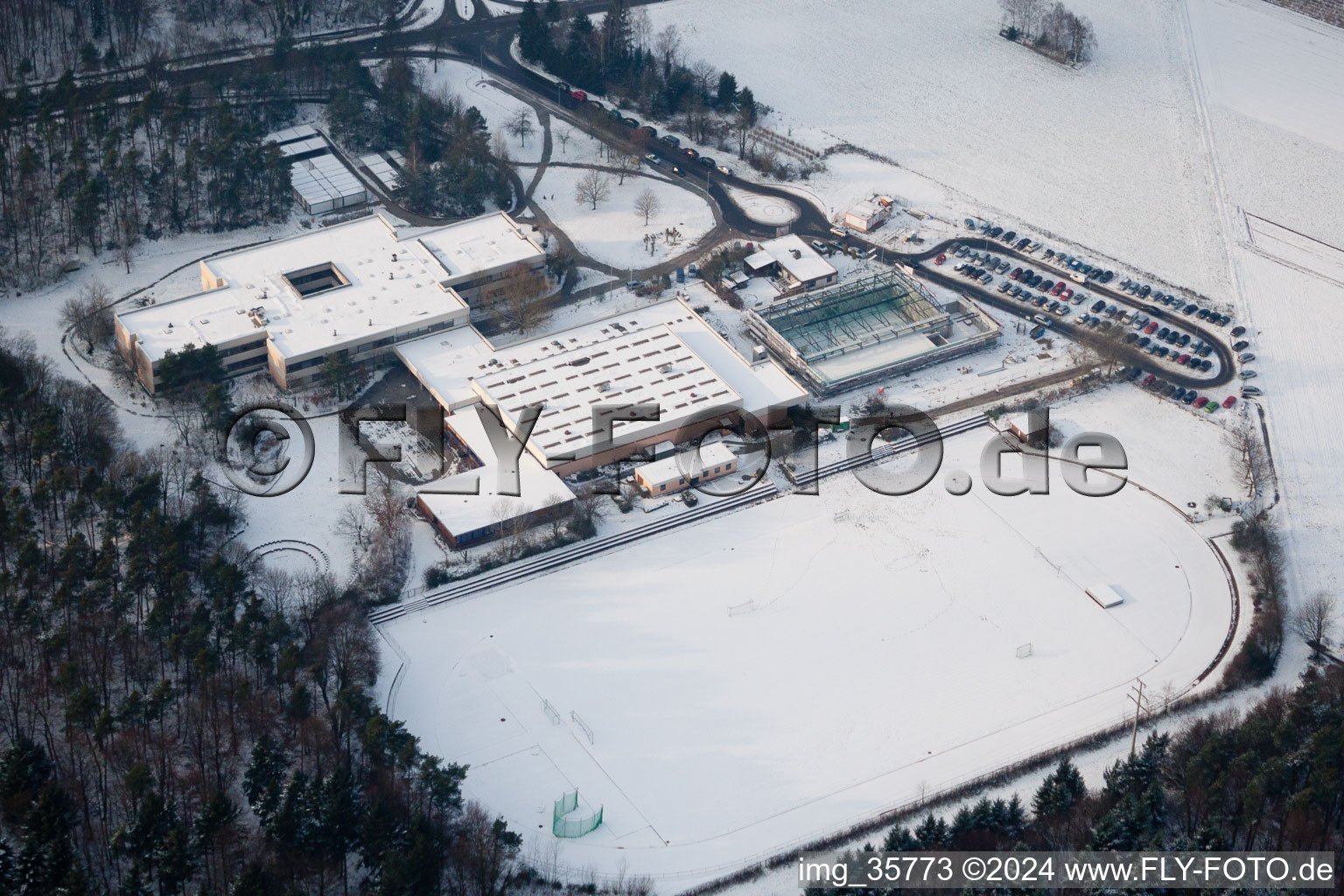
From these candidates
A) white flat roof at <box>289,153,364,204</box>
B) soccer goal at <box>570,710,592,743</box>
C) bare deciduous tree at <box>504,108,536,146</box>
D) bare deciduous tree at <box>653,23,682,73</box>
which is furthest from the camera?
bare deciduous tree at <box>653,23,682,73</box>

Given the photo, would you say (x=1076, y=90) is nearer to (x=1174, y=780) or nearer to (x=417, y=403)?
(x=417, y=403)

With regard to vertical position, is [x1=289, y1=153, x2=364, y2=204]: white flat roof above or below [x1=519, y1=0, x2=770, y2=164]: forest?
below

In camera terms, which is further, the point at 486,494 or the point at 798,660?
the point at 486,494

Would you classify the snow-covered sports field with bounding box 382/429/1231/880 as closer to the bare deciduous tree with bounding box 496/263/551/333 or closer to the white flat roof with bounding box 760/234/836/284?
the bare deciduous tree with bounding box 496/263/551/333

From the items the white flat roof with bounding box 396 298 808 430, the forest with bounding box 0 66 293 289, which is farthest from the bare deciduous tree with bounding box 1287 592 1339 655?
the forest with bounding box 0 66 293 289

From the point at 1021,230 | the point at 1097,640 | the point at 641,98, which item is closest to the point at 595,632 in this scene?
the point at 1097,640

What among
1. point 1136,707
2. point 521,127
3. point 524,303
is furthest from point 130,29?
point 1136,707

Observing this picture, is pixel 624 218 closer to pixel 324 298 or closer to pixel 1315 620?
pixel 324 298
